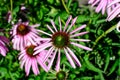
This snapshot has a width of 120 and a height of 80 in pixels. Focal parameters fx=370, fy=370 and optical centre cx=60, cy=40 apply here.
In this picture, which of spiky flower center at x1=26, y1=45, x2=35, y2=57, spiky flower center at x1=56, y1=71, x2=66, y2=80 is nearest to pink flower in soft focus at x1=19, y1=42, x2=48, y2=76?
spiky flower center at x1=26, y1=45, x2=35, y2=57

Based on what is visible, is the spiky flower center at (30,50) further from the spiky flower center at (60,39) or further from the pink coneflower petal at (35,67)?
the spiky flower center at (60,39)

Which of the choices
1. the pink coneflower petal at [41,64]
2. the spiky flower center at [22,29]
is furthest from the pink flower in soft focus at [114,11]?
the spiky flower center at [22,29]

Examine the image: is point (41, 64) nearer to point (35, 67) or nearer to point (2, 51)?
point (35, 67)

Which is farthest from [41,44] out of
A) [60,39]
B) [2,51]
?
[2,51]

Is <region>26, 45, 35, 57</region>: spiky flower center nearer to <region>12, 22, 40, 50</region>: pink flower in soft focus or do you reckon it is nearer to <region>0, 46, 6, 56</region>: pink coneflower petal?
<region>12, 22, 40, 50</region>: pink flower in soft focus

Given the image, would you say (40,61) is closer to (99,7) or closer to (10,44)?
(10,44)

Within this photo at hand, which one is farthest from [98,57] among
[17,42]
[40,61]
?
[17,42]

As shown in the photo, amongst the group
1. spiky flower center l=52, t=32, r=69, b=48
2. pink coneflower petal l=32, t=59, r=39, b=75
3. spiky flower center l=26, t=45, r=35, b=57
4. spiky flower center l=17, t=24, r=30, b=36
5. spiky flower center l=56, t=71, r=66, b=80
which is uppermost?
spiky flower center l=17, t=24, r=30, b=36
